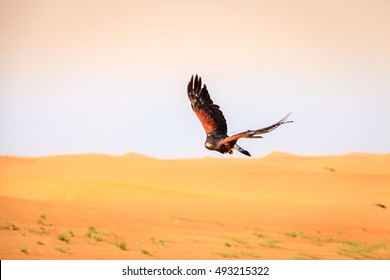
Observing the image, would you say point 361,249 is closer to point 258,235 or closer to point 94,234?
point 258,235

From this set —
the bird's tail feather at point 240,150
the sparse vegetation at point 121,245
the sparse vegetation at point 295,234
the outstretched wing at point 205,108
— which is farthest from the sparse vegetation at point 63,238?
the bird's tail feather at point 240,150

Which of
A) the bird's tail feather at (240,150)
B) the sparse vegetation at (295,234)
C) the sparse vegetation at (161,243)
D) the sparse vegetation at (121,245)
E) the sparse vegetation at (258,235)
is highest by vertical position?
the bird's tail feather at (240,150)

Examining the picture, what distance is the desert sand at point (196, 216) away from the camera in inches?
683

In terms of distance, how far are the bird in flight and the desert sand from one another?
15.4 ft

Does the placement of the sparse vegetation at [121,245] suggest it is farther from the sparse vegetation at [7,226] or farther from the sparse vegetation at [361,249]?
the sparse vegetation at [361,249]

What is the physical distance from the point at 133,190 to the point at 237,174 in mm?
5820

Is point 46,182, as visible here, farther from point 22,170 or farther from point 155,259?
point 155,259

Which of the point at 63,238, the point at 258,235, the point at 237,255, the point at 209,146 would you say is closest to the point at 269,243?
the point at 258,235

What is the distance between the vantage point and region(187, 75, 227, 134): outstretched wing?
12.1 m

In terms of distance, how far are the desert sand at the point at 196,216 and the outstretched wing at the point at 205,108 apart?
184 inches

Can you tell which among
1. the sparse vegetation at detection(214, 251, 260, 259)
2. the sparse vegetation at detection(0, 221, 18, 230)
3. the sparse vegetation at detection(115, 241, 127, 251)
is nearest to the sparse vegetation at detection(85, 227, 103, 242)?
the sparse vegetation at detection(115, 241, 127, 251)

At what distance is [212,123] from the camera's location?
39.9 feet

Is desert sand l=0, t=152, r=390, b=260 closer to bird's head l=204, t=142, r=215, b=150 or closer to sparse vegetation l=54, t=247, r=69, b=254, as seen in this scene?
sparse vegetation l=54, t=247, r=69, b=254

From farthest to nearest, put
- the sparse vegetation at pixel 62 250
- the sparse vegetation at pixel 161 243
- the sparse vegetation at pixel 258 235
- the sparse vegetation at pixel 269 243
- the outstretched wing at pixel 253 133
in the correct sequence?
the sparse vegetation at pixel 258 235 < the sparse vegetation at pixel 269 243 < the sparse vegetation at pixel 161 243 < the sparse vegetation at pixel 62 250 < the outstretched wing at pixel 253 133
